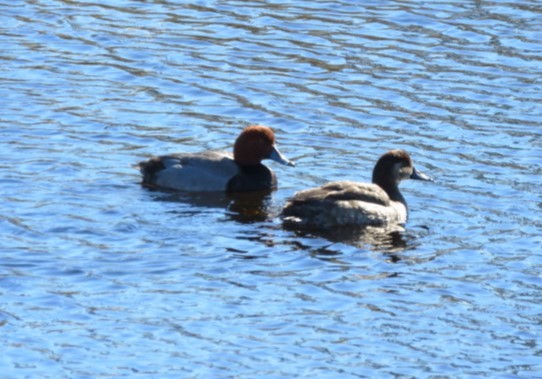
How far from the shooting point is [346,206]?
14750mm

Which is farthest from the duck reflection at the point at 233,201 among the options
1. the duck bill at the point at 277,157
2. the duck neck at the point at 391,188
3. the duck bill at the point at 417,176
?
the duck bill at the point at 417,176

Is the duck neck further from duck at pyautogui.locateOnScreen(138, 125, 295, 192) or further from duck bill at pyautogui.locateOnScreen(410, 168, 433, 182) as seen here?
duck at pyautogui.locateOnScreen(138, 125, 295, 192)

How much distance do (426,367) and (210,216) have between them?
4.40 m

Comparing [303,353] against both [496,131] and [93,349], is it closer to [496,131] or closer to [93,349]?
[93,349]

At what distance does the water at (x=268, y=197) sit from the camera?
1140cm

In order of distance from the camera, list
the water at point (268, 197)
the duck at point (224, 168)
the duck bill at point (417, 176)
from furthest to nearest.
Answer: the duck at point (224, 168) → the duck bill at point (417, 176) → the water at point (268, 197)

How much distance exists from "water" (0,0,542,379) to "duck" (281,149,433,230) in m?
0.21

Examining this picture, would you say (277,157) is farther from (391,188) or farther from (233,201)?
(391,188)

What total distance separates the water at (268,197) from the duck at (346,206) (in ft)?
0.67

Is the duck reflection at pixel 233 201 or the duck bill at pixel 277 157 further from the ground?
the duck bill at pixel 277 157

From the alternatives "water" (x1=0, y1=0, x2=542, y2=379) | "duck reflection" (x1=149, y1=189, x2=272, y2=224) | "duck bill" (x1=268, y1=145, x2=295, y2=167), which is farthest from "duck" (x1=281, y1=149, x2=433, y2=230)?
"duck bill" (x1=268, y1=145, x2=295, y2=167)

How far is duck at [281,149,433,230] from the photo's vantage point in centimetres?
1464

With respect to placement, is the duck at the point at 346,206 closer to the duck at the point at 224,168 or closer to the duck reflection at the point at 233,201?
the duck reflection at the point at 233,201

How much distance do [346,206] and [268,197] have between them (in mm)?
1416
